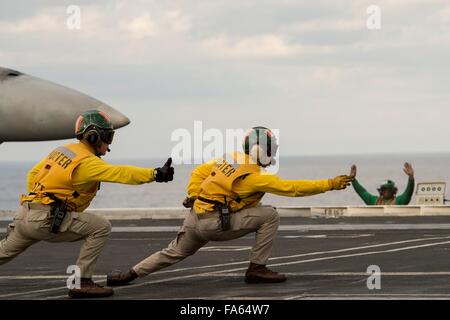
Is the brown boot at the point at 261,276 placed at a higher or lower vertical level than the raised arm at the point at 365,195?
lower

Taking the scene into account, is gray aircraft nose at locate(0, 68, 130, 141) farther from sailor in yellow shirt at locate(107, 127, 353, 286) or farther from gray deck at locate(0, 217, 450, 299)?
sailor in yellow shirt at locate(107, 127, 353, 286)

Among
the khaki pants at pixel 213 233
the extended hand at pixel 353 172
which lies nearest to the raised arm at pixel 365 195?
the khaki pants at pixel 213 233

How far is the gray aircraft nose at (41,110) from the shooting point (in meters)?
19.5

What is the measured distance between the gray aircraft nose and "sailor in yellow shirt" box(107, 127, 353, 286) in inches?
193

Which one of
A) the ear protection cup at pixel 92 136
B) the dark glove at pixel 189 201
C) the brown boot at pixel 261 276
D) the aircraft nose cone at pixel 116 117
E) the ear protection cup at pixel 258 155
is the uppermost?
the aircraft nose cone at pixel 116 117

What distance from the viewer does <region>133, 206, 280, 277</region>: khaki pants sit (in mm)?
14602

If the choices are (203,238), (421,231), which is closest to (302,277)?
(203,238)

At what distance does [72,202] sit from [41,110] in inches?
247

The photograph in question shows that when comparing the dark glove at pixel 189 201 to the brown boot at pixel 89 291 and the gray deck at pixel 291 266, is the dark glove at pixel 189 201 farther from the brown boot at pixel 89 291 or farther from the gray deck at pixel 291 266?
the brown boot at pixel 89 291

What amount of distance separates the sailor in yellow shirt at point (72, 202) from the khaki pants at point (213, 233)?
1.24 m

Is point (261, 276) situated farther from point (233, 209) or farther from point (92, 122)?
point (92, 122)

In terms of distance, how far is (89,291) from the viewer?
13.5 metres

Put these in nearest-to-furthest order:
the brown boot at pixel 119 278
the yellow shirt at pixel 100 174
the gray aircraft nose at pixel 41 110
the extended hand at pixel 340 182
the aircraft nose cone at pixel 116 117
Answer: the yellow shirt at pixel 100 174
the extended hand at pixel 340 182
the brown boot at pixel 119 278
the aircraft nose cone at pixel 116 117
the gray aircraft nose at pixel 41 110
